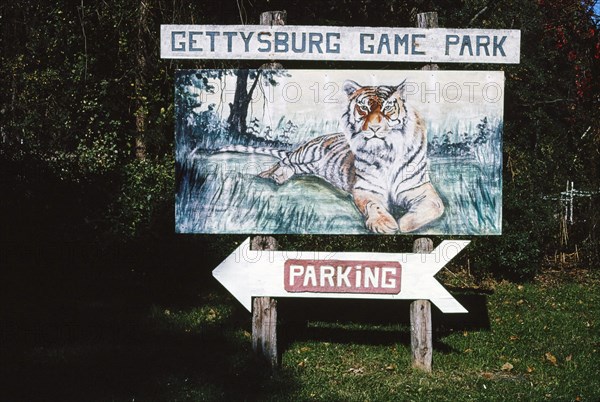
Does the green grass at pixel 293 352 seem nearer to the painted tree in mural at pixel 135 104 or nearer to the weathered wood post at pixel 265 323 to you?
the weathered wood post at pixel 265 323

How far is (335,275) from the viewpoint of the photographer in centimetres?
763

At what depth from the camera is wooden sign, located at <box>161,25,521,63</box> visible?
7.49 meters

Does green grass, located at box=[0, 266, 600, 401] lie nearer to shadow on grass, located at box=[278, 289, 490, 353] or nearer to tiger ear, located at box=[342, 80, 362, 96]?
shadow on grass, located at box=[278, 289, 490, 353]

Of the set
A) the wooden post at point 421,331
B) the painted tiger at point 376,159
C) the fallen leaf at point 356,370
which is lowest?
the fallen leaf at point 356,370

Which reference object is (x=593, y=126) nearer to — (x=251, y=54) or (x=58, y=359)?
(x=251, y=54)

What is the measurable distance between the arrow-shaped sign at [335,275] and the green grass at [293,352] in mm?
797

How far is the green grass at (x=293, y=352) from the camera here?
23.5 ft

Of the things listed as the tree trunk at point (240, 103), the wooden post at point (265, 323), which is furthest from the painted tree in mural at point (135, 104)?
the wooden post at point (265, 323)

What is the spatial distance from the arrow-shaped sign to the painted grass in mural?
0.26m

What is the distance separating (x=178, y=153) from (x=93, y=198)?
4.26m

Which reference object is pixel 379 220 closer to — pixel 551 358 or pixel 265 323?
pixel 265 323

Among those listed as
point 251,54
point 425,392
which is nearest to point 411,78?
point 251,54

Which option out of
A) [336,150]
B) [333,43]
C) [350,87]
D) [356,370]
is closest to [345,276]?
[356,370]

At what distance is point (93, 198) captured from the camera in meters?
11.5
